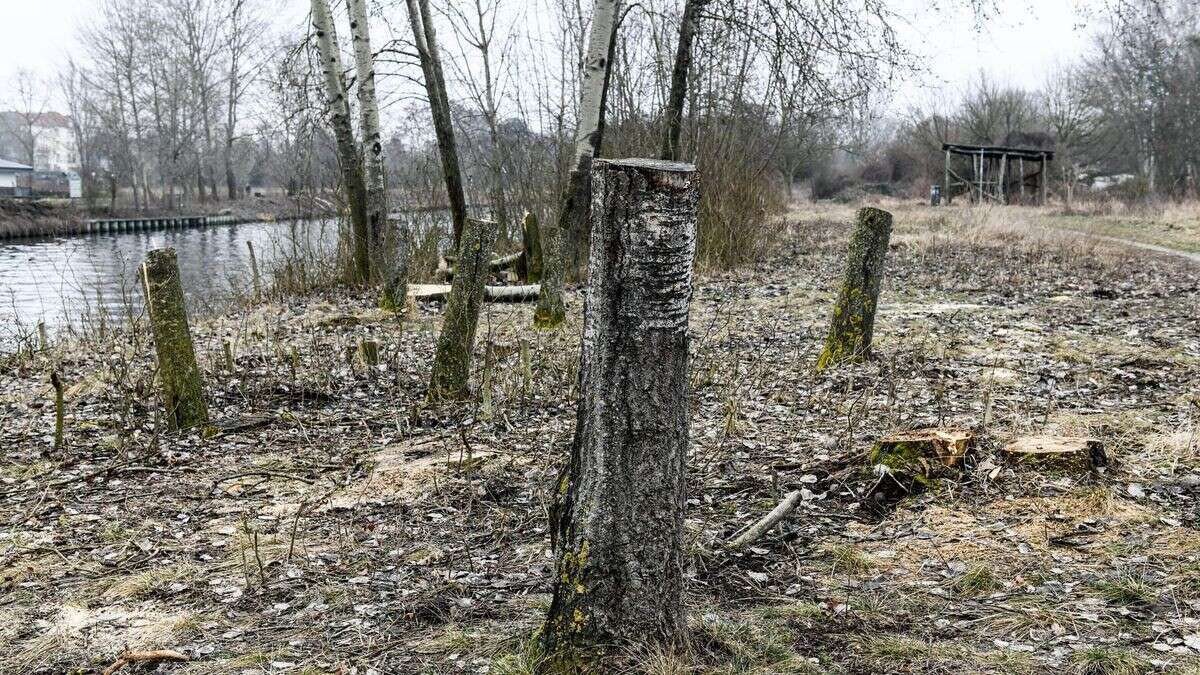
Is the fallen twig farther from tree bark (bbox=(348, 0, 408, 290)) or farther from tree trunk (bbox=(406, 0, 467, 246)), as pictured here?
tree trunk (bbox=(406, 0, 467, 246))

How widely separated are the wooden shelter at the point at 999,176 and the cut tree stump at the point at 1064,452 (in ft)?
103

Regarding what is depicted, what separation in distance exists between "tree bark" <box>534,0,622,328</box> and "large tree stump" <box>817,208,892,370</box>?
332cm

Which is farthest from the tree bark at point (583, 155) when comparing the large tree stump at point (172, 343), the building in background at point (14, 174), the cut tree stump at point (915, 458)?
the building in background at point (14, 174)

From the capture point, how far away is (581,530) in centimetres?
296

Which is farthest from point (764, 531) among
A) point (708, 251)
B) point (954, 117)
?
point (954, 117)

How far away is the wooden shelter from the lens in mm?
37219

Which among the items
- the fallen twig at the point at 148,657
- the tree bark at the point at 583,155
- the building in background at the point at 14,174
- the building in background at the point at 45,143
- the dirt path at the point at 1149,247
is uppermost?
the building in background at the point at 45,143

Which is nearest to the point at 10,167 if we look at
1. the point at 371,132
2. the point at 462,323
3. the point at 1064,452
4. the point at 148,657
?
the point at 371,132

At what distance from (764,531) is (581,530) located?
1291mm

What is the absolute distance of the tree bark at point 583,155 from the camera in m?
10.1

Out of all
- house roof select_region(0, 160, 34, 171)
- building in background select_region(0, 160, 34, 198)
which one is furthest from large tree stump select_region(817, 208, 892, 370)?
house roof select_region(0, 160, 34, 171)

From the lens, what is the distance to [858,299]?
307 inches

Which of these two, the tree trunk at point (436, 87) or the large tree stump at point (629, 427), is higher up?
the tree trunk at point (436, 87)

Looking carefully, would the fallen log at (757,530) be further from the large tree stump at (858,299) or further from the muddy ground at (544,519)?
the large tree stump at (858,299)
